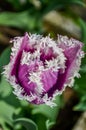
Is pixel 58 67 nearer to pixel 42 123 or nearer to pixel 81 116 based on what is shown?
pixel 42 123

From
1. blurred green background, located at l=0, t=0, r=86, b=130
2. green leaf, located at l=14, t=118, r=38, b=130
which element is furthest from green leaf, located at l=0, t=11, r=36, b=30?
green leaf, located at l=14, t=118, r=38, b=130

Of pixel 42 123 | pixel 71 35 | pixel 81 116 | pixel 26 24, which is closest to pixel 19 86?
pixel 42 123

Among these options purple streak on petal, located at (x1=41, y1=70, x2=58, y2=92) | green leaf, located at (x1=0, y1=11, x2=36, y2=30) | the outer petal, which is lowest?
purple streak on petal, located at (x1=41, y1=70, x2=58, y2=92)

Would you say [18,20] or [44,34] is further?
[44,34]

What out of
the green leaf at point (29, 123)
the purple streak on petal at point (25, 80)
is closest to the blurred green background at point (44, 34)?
the green leaf at point (29, 123)

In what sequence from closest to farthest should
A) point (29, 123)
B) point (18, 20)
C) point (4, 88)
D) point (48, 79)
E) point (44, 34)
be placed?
point (48, 79) < point (29, 123) < point (4, 88) < point (18, 20) < point (44, 34)

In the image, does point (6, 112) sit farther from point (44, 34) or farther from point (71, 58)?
point (44, 34)

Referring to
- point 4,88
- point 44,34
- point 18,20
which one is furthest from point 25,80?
point 44,34

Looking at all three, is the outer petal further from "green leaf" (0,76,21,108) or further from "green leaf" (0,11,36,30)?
"green leaf" (0,11,36,30)
